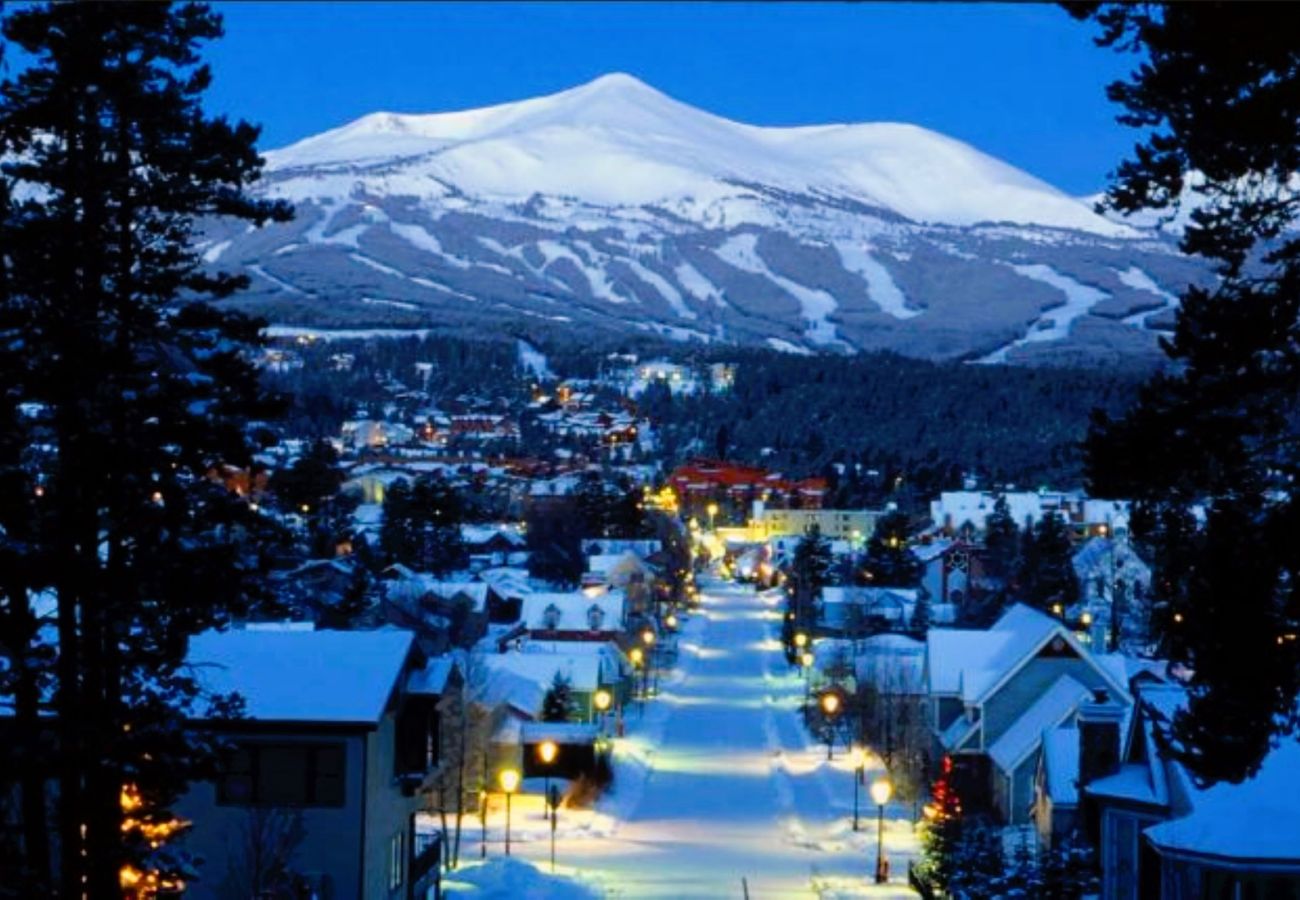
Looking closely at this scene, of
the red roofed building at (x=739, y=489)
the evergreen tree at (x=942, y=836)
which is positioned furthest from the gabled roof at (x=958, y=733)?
the red roofed building at (x=739, y=489)

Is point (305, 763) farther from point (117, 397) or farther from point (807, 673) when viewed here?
point (807, 673)

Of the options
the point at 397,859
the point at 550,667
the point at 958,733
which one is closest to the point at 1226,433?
the point at 397,859

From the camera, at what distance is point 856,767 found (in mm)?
45656

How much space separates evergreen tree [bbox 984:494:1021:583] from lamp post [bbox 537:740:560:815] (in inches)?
1809

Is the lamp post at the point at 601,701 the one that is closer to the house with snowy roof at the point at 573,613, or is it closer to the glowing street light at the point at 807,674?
the glowing street light at the point at 807,674

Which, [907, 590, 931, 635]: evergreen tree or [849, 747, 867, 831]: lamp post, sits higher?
[907, 590, 931, 635]: evergreen tree

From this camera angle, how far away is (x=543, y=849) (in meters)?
37.8

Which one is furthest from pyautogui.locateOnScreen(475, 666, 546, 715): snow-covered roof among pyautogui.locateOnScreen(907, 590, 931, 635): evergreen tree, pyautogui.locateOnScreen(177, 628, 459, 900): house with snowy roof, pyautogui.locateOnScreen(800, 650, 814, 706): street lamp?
pyautogui.locateOnScreen(907, 590, 931, 635): evergreen tree

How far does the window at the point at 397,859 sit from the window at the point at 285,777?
214cm

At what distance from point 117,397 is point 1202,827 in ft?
34.6

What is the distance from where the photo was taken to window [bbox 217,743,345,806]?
23906 millimetres

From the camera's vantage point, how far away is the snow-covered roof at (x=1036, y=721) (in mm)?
37312

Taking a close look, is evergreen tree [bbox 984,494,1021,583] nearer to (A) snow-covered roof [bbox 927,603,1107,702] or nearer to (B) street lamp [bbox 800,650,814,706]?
(B) street lamp [bbox 800,650,814,706]

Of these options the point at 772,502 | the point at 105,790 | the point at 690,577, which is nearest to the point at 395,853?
the point at 105,790
